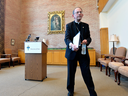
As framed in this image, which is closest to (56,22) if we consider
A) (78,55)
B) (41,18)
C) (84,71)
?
(41,18)

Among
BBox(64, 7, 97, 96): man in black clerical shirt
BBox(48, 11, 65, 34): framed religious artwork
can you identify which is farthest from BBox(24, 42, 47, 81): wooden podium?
BBox(48, 11, 65, 34): framed religious artwork

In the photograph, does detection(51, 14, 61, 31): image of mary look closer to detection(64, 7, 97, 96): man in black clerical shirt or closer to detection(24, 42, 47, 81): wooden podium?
detection(24, 42, 47, 81): wooden podium

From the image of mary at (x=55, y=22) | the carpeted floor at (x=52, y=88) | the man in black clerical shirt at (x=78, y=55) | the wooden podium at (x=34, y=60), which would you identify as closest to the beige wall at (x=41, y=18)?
the image of mary at (x=55, y=22)

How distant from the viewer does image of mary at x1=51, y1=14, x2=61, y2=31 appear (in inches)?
272

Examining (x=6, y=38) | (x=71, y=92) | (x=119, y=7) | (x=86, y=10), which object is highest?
(x=86, y=10)

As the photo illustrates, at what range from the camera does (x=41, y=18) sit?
721cm

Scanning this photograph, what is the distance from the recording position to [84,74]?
68.1 inches

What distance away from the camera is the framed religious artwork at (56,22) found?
6.88 m

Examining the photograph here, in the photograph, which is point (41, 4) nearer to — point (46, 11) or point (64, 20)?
point (46, 11)

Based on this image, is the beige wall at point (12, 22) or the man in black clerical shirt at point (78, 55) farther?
the beige wall at point (12, 22)

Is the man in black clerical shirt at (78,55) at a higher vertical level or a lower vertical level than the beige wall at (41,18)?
lower

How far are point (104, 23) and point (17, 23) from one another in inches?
246

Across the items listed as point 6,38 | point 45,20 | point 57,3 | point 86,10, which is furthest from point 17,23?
point 86,10

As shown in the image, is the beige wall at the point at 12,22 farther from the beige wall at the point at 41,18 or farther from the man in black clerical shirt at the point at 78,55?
the man in black clerical shirt at the point at 78,55
